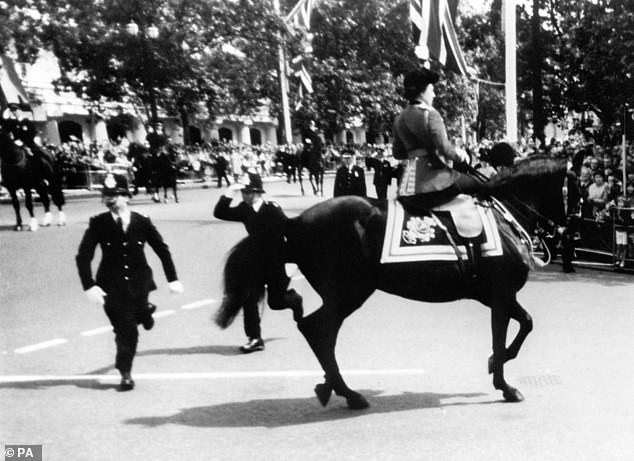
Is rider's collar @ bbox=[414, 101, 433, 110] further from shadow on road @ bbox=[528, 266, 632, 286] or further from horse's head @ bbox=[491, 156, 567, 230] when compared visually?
shadow on road @ bbox=[528, 266, 632, 286]

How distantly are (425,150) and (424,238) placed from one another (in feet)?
2.28

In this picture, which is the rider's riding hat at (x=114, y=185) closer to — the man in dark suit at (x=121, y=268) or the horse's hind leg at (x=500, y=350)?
the man in dark suit at (x=121, y=268)

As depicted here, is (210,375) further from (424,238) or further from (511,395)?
(511,395)

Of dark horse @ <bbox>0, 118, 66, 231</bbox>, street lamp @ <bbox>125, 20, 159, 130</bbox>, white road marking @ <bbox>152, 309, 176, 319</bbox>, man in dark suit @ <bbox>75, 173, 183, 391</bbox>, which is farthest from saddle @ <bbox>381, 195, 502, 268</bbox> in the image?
street lamp @ <bbox>125, 20, 159, 130</bbox>

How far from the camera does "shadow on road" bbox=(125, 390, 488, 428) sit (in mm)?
5988

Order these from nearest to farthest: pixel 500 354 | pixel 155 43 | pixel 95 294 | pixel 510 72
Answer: pixel 500 354 → pixel 95 294 → pixel 510 72 → pixel 155 43

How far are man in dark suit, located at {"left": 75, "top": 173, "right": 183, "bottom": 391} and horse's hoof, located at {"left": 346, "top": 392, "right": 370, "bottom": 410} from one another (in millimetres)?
1796

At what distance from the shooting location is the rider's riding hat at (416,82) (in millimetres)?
6605

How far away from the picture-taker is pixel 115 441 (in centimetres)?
562

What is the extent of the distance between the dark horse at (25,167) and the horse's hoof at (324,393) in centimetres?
1300

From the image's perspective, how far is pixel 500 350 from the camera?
6.39 meters

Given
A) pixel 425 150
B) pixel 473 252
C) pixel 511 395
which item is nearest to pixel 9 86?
pixel 425 150

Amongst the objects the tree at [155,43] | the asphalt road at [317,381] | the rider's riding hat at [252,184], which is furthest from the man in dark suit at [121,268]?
the tree at [155,43]

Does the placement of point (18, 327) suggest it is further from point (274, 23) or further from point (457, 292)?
point (274, 23)
